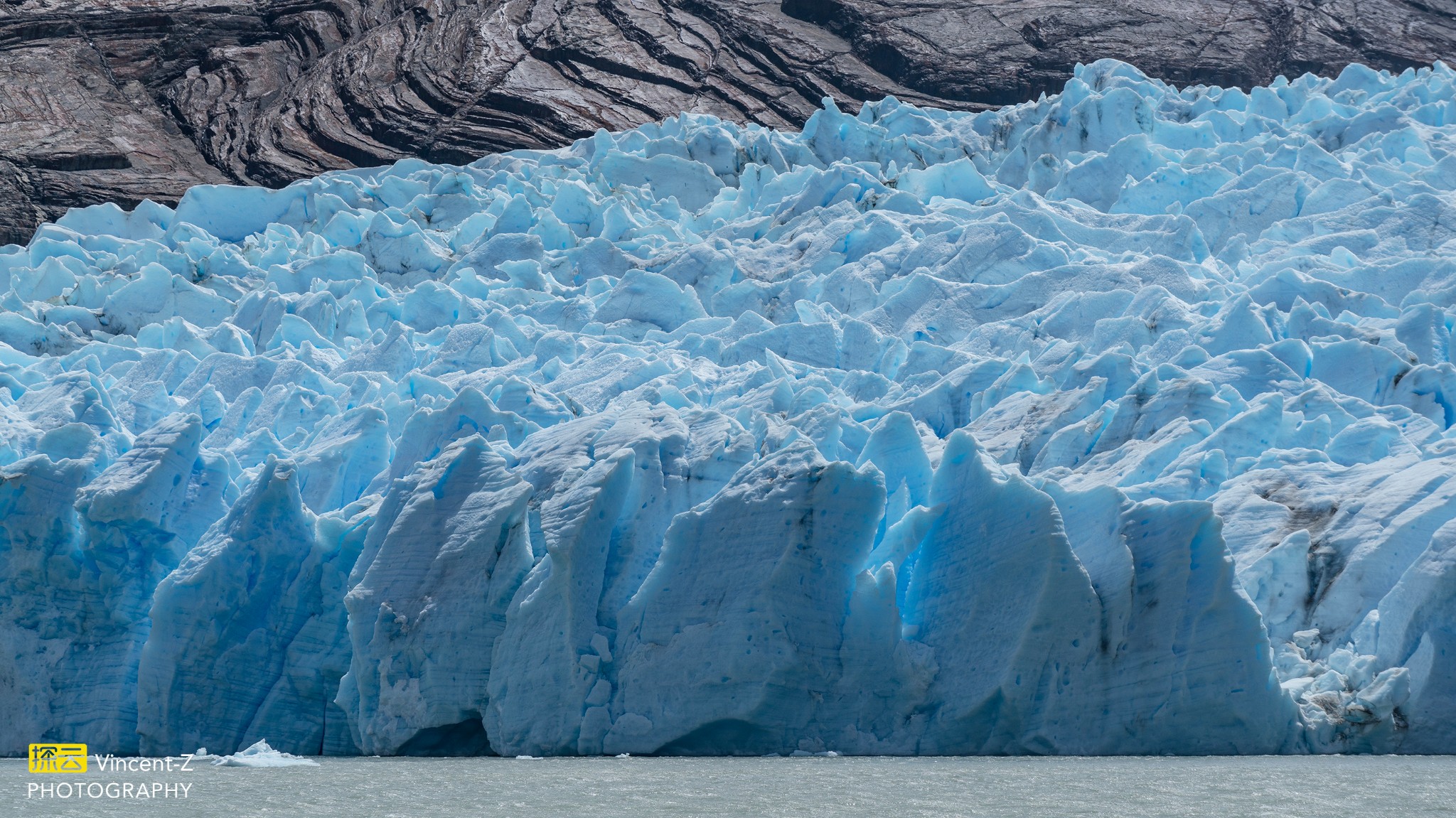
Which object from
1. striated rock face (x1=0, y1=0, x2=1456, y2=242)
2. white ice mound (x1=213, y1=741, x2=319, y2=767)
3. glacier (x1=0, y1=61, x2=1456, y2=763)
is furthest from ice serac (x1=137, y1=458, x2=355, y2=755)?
striated rock face (x1=0, y1=0, x2=1456, y2=242)

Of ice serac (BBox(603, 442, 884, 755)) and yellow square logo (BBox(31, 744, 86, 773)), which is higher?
ice serac (BBox(603, 442, 884, 755))

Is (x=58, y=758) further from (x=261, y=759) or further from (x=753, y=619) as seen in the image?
(x=753, y=619)

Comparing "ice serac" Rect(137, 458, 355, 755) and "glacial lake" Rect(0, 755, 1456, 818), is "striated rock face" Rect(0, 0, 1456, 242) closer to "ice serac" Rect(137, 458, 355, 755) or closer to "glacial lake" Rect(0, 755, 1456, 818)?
"ice serac" Rect(137, 458, 355, 755)

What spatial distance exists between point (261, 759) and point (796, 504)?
2.65m

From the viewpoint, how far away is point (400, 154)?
58.4ft

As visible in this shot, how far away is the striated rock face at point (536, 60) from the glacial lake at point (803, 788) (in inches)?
488

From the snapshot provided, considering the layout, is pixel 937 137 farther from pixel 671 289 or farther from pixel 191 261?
pixel 191 261

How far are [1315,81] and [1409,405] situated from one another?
282 inches

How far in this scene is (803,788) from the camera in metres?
5.60

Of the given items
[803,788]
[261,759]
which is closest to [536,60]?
[261,759]

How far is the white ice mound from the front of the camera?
6.69 m

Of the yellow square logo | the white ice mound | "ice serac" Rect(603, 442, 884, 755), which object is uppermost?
"ice serac" Rect(603, 442, 884, 755)

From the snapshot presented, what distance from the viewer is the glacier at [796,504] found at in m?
6.50

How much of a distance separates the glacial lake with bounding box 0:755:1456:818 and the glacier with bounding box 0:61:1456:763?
36cm
